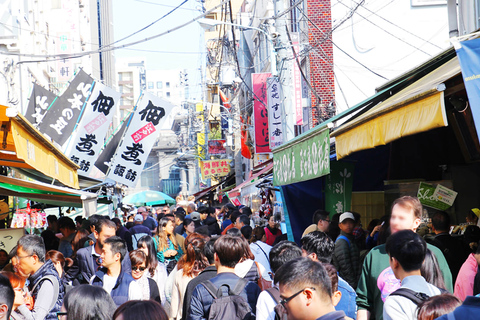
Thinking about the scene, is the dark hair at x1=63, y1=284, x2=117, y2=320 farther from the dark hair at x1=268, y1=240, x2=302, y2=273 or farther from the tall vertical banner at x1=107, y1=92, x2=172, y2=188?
the tall vertical banner at x1=107, y1=92, x2=172, y2=188

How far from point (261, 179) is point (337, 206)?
284 inches

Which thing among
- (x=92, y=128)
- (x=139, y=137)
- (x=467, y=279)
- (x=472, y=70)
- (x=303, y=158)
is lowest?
(x=467, y=279)

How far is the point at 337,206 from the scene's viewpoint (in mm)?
10375

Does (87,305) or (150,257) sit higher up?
(87,305)

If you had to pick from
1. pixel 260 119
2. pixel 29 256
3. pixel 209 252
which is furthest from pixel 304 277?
pixel 260 119

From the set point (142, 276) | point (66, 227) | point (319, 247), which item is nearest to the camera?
point (319, 247)

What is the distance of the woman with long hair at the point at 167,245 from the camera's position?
9883 millimetres

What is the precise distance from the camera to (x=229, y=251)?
16.8ft

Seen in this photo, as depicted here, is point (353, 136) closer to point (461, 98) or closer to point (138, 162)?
Answer: point (461, 98)

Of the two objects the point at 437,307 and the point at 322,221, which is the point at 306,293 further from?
the point at 322,221

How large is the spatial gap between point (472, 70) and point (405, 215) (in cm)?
127

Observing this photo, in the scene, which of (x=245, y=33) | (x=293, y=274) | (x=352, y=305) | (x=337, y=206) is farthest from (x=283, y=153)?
(x=245, y=33)

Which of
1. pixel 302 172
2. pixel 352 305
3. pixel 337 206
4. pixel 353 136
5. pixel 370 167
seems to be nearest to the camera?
pixel 352 305

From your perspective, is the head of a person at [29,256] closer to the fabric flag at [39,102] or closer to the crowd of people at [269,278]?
the crowd of people at [269,278]
